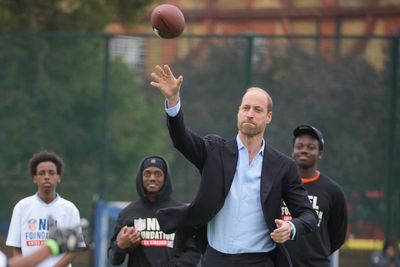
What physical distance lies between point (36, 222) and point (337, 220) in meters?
2.70

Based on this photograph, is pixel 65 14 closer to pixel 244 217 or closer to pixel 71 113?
pixel 71 113

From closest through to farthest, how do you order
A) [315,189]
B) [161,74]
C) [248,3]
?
[161,74]
[315,189]
[248,3]

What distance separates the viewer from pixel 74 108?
1541 cm

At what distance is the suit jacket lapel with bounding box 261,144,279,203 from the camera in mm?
7285

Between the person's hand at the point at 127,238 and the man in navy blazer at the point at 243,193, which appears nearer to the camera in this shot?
the man in navy blazer at the point at 243,193

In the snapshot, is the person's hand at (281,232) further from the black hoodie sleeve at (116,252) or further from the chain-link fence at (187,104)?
the chain-link fence at (187,104)

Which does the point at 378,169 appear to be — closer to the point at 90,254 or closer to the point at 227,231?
the point at 90,254

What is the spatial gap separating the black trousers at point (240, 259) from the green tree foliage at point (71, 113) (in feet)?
25.5

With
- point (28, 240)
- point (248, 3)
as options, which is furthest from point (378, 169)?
point (248, 3)

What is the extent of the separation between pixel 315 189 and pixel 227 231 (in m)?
2.06

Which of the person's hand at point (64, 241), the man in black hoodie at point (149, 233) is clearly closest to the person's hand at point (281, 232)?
the person's hand at point (64, 241)

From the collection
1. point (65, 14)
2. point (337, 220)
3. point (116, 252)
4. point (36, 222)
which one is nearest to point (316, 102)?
point (65, 14)

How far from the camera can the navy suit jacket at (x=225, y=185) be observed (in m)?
7.30

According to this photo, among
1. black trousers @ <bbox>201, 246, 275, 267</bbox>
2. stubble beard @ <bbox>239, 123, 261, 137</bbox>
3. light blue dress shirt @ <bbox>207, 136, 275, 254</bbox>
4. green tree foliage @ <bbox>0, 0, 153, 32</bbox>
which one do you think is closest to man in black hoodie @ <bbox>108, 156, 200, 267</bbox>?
black trousers @ <bbox>201, 246, 275, 267</bbox>
